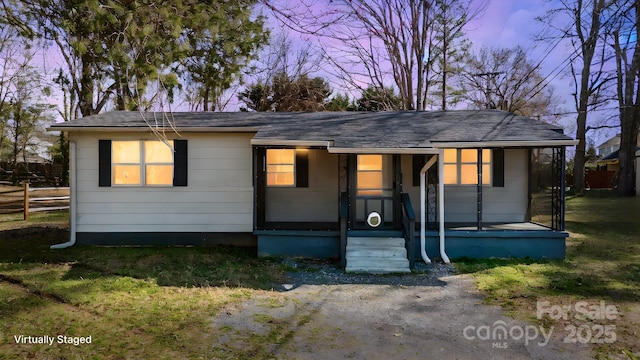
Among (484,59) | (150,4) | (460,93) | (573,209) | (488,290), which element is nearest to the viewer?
(488,290)

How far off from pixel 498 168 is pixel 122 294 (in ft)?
26.2

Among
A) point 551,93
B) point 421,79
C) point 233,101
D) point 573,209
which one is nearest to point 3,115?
point 233,101

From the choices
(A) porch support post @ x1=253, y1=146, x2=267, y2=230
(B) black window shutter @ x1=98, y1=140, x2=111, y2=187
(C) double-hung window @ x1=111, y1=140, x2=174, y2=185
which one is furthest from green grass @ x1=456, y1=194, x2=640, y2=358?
(B) black window shutter @ x1=98, y1=140, x2=111, y2=187

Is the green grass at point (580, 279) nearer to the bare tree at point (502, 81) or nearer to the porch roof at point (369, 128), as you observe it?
the porch roof at point (369, 128)

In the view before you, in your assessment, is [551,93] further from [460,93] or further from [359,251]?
[359,251]

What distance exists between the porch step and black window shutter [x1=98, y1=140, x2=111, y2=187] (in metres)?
5.60

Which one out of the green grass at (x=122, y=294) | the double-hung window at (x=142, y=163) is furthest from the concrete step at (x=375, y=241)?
the double-hung window at (x=142, y=163)

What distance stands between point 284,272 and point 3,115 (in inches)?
1402

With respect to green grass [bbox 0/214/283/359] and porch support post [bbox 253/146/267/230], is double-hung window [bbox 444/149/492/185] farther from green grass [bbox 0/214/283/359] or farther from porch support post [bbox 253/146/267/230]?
green grass [bbox 0/214/283/359]

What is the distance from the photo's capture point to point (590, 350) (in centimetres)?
373

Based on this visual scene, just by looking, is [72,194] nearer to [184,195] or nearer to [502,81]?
[184,195]

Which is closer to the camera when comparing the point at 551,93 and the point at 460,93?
the point at 460,93

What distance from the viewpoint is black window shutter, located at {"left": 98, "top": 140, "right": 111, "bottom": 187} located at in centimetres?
873

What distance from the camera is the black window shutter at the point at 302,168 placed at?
916 centimetres
